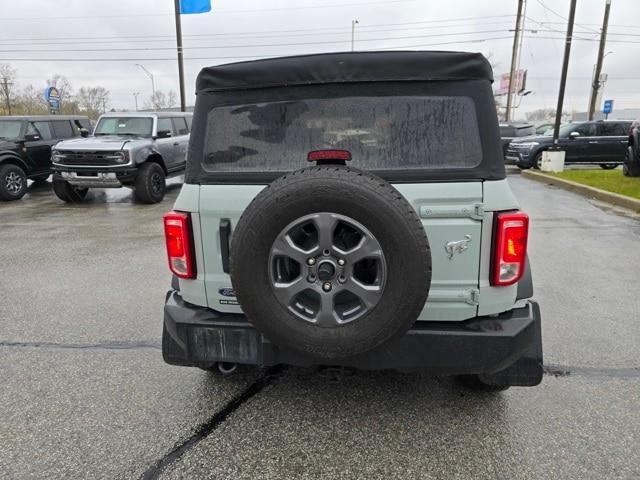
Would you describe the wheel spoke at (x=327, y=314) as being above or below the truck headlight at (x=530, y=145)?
above

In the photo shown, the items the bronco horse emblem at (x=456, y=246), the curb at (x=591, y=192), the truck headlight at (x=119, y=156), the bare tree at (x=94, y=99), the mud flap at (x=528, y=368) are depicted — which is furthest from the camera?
the bare tree at (x=94, y=99)

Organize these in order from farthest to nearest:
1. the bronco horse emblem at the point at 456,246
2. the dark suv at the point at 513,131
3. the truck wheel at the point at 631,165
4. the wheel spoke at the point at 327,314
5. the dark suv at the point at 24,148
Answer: the dark suv at the point at 513,131, the truck wheel at the point at 631,165, the dark suv at the point at 24,148, the bronco horse emblem at the point at 456,246, the wheel spoke at the point at 327,314

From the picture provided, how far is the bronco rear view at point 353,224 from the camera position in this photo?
1991mm

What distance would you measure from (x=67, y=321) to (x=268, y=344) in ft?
8.68

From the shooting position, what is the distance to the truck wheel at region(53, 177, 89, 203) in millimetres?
10227

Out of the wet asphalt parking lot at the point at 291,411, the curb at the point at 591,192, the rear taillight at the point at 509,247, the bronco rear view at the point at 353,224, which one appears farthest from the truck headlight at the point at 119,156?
the curb at the point at 591,192

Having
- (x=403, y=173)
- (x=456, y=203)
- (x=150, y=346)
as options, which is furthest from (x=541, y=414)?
(x=150, y=346)

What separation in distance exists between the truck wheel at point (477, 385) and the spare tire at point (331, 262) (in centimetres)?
98

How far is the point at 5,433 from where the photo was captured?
2.54m

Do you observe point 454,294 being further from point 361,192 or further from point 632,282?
point 632,282

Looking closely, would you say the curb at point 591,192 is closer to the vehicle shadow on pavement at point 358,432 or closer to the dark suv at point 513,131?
the dark suv at point 513,131

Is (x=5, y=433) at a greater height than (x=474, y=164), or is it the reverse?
(x=474, y=164)

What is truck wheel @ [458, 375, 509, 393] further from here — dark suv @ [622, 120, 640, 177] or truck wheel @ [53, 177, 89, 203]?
dark suv @ [622, 120, 640, 177]

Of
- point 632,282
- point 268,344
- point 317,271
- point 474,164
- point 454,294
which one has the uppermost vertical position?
point 474,164
